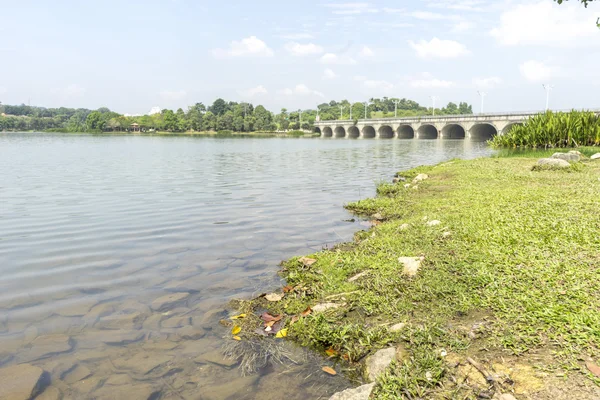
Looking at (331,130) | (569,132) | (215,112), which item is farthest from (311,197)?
(215,112)

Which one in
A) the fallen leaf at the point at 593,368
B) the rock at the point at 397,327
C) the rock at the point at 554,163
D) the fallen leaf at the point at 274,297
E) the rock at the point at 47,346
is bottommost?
the rock at the point at 47,346

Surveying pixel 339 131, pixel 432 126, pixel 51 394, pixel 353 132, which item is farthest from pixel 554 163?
pixel 339 131

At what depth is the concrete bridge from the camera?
73.2 m

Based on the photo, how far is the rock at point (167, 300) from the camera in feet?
18.6

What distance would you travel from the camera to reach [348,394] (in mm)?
3477

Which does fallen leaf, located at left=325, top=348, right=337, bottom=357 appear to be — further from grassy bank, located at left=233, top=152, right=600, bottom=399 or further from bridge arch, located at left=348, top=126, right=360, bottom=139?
bridge arch, located at left=348, top=126, right=360, bottom=139

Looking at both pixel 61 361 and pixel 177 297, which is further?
pixel 177 297

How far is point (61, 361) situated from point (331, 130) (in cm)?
12406

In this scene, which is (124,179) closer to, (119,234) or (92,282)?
(119,234)

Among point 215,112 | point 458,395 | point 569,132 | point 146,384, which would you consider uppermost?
point 215,112

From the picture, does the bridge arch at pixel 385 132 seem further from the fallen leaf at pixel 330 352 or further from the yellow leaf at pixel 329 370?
the yellow leaf at pixel 329 370

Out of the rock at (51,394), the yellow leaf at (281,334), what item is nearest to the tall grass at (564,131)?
the yellow leaf at (281,334)

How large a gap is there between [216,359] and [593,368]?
3333 mm

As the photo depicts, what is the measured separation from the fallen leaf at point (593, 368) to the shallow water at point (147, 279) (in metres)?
1.95
